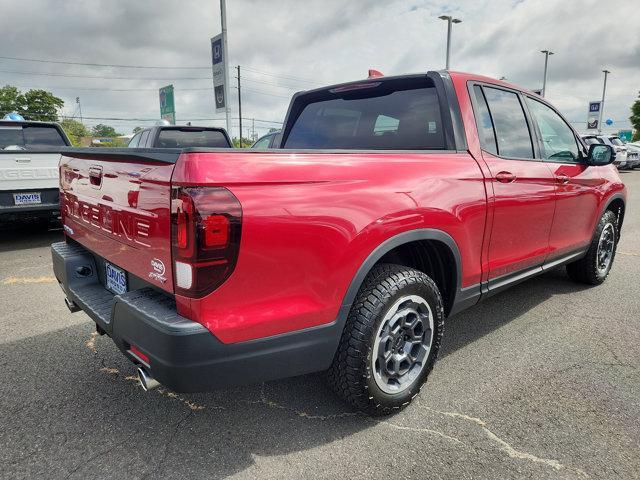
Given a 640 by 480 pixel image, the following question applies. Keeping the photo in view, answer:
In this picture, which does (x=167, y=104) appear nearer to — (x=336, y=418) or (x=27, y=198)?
(x=27, y=198)

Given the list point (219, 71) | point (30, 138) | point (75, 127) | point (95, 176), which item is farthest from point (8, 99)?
point (95, 176)

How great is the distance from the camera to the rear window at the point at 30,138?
709 cm

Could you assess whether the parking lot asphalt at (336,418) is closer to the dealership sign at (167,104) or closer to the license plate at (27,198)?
the license plate at (27,198)

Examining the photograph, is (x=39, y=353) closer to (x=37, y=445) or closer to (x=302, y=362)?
(x=37, y=445)

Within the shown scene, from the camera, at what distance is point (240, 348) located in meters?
1.85

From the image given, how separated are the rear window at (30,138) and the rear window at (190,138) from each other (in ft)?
5.49

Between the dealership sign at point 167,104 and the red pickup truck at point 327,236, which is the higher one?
the dealership sign at point 167,104

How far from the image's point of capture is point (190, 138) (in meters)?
8.66

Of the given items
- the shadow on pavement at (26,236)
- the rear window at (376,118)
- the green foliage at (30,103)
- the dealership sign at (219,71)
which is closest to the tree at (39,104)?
the green foliage at (30,103)

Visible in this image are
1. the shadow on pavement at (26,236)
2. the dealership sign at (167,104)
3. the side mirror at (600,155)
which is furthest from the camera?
the dealership sign at (167,104)

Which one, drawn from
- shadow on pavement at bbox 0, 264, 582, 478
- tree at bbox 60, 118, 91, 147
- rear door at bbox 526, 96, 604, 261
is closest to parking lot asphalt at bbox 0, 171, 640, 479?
shadow on pavement at bbox 0, 264, 582, 478

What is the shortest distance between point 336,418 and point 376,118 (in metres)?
1.93

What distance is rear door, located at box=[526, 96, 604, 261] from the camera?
3.61m

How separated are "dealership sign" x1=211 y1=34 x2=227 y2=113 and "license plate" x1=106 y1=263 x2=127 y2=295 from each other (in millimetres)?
12611
